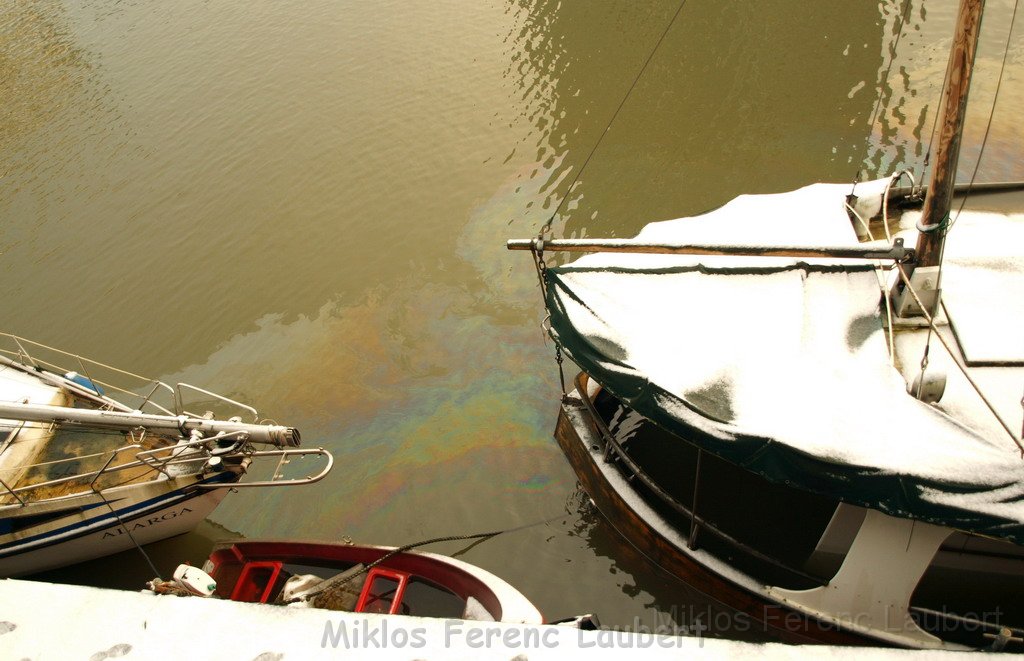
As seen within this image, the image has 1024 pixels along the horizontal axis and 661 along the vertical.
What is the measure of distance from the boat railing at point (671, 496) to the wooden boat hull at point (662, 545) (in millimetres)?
166

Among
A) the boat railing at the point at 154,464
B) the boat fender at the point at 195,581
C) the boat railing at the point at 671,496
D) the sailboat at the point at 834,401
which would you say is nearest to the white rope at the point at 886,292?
the sailboat at the point at 834,401

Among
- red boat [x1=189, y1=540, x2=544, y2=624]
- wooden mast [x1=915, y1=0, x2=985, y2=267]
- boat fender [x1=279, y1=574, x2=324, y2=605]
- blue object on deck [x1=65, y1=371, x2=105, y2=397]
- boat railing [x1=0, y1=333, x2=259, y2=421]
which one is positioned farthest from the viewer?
blue object on deck [x1=65, y1=371, x2=105, y2=397]

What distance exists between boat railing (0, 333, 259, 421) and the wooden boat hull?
179 inches

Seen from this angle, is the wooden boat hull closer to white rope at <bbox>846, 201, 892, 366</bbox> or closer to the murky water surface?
the murky water surface

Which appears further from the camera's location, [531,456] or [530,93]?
[530,93]

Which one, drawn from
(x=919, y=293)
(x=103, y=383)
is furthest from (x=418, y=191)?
(x=919, y=293)

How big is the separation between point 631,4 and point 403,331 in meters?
11.7

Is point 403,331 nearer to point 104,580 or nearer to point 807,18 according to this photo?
point 104,580

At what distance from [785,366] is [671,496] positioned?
225 cm

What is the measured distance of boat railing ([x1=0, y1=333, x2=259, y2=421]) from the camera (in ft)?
34.3

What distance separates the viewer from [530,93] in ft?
55.9

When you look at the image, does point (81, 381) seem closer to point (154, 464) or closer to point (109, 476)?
point (109, 476)

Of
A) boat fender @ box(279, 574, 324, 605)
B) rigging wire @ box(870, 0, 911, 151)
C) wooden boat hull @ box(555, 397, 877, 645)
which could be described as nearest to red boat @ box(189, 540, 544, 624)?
boat fender @ box(279, 574, 324, 605)

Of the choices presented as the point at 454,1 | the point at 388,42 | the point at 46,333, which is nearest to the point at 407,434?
the point at 46,333
